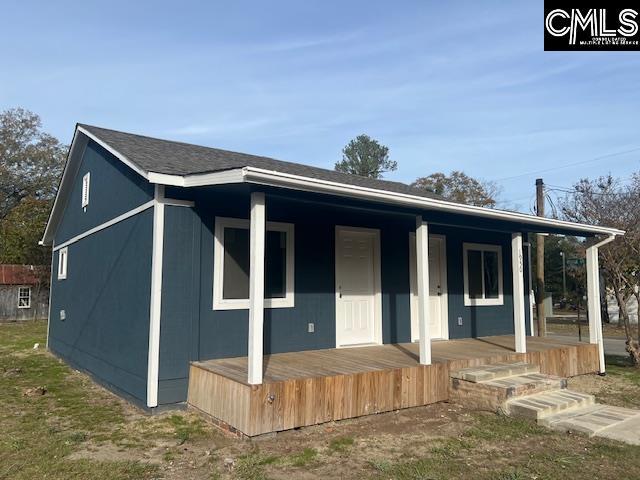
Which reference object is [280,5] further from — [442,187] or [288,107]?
[442,187]

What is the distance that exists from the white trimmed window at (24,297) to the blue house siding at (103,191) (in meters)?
14.2

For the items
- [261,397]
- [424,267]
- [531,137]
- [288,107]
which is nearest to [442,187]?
[531,137]

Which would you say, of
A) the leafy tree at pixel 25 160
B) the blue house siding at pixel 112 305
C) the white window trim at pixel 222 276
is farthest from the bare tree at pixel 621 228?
the leafy tree at pixel 25 160

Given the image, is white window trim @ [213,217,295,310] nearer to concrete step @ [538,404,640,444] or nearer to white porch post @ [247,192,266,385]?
white porch post @ [247,192,266,385]

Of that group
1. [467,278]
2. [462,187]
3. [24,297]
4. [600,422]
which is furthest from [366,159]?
[600,422]

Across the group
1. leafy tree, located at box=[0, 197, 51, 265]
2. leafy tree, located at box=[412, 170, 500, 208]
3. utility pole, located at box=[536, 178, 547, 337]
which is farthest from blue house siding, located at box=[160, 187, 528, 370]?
leafy tree, located at box=[412, 170, 500, 208]

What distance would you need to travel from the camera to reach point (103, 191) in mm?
7945

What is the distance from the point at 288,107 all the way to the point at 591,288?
32.4 ft

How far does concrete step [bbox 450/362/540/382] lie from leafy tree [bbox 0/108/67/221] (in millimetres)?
31245

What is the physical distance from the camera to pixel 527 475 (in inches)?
143

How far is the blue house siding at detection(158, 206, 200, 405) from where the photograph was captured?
556 cm

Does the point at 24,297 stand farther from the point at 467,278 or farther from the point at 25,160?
the point at 467,278

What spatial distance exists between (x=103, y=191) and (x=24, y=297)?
17912mm

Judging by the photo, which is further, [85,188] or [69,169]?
[69,169]
